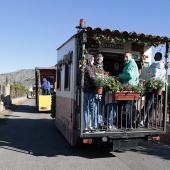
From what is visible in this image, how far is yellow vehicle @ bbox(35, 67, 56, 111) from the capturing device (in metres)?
18.4

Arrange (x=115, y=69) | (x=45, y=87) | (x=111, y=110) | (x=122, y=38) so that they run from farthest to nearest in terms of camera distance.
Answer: (x=45, y=87)
(x=115, y=69)
(x=111, y=110)
(x=122, y=38)

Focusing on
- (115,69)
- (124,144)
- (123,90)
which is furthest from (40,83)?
(124,144)

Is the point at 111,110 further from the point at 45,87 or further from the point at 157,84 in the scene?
the point at 45,87

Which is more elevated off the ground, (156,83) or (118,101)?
(156,83)

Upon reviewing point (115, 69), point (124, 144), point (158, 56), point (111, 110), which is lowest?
point (124, 144)

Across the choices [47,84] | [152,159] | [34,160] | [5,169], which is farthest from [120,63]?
[47,84]

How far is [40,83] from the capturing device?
Result: 2014 centimetres

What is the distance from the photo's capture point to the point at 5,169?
238 inches

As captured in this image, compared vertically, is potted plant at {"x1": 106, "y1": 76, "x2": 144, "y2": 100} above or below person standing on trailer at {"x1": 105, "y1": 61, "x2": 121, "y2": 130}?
above

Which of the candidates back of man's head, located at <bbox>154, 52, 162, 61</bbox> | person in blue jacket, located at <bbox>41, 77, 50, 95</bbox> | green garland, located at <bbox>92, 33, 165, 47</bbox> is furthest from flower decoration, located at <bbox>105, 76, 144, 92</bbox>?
person in blue jacket, located at <bbox>41, 77, 50, 95</bbox>

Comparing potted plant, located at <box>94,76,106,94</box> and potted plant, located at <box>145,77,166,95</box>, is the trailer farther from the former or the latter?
potted plant, located at <box>94,76,106,94</box>

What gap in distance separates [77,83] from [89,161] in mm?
1892

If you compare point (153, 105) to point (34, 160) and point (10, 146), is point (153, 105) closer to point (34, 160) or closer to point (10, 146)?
point (34, 160)

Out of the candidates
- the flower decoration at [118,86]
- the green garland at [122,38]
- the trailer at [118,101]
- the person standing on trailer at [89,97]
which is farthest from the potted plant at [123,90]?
the green garland at [122,38]
